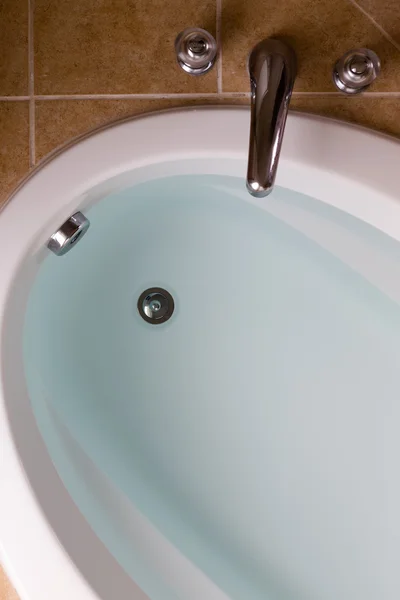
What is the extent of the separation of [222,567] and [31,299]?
2.13 ft

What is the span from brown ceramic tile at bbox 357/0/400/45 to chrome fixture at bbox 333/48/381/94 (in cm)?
8

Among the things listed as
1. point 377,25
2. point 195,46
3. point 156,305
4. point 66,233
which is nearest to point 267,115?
point 195,46

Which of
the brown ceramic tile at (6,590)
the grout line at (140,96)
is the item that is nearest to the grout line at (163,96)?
the grout line at (140,96)

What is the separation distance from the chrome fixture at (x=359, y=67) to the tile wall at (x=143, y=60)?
0.04 metres

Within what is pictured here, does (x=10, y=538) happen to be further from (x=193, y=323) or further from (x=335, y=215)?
(x=335, y=215)

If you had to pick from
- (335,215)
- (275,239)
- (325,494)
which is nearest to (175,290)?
(275,239)

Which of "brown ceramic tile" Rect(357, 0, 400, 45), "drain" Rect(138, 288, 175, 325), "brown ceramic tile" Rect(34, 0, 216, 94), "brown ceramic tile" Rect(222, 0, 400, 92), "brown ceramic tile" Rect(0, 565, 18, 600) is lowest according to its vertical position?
"brown ceramic tile" Rect(0, 565, 18, 600)

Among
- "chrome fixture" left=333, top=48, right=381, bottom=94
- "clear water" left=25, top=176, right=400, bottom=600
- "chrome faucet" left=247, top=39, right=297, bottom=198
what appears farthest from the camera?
"clear water" left=25, top=176, right=400, bottom=600

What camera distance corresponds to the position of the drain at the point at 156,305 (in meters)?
1.23

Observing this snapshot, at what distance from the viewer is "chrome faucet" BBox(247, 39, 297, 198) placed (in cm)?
71

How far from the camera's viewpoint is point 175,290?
124cm

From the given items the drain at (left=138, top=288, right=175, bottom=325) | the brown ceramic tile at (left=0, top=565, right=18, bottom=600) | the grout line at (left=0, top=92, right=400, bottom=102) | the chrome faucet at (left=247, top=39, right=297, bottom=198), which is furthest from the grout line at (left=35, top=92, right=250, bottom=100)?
the brown ceramic tile at (left=0, top=565, right=18, bottom=600)

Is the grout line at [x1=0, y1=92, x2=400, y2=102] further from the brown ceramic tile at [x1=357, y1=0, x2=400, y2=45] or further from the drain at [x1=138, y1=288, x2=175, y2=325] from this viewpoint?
the drain at [x1=138, y1=288, x2=175, y2=325]

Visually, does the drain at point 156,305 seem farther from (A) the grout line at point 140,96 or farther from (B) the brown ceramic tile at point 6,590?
(B) the brown ceramic tile at point 6,590
